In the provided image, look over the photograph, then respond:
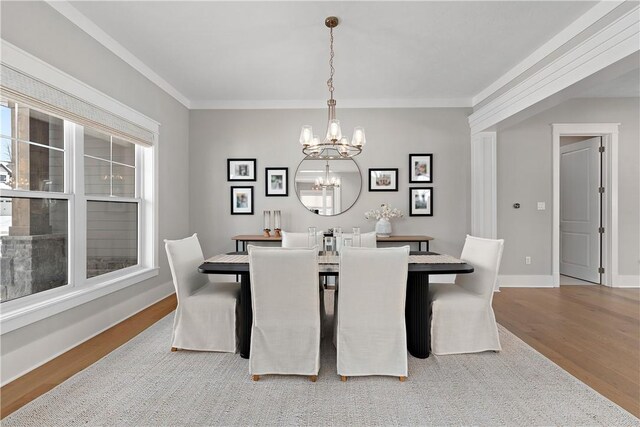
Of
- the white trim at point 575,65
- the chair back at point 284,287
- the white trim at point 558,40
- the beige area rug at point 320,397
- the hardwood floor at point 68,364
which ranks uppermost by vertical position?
the white trim at point 558,40

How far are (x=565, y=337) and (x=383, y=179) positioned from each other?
106 inches

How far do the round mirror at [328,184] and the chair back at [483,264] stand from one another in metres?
2.06

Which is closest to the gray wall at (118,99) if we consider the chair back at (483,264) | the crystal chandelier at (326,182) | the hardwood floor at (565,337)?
the hardwood floor at (565,337)

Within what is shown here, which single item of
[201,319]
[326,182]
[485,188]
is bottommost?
[201,319]

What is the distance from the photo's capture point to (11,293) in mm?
2127

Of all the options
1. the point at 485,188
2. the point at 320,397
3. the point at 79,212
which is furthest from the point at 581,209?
the point at 79,212

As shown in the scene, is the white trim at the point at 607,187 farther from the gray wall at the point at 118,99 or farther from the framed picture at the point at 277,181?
the gray wall at the point at 118,99

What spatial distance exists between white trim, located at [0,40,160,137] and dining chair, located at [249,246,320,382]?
1935mm

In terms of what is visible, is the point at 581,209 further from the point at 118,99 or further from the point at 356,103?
the point at 118,99

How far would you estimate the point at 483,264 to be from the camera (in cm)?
251

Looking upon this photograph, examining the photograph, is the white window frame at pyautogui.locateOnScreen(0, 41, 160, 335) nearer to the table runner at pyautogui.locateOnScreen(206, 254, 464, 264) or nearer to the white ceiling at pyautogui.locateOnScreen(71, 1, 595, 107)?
the white ceiling at pyautogui.locateOnScreen(71, 1, 595, 107)

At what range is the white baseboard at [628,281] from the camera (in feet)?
14.5

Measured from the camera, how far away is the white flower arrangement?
4438 millimetres

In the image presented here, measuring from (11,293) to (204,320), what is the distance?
4.13 feet
